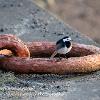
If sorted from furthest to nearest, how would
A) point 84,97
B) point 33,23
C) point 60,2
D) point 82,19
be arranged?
1. point 60,2
2. point 82,19
3. point 33,23
4. point 84,97

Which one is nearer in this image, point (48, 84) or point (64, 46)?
point (48, 84)

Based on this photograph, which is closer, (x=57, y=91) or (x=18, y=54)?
(x=57, y=91)

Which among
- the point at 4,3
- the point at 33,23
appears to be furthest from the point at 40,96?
the point at 4,3

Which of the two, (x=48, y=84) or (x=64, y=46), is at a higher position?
(x=64, y=46)

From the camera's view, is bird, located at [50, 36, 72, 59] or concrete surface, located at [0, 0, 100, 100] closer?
concrete surface, located at [0, 0, 100, 100]

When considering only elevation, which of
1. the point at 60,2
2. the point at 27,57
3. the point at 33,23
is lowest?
the point at 27,57

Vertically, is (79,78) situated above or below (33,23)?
below

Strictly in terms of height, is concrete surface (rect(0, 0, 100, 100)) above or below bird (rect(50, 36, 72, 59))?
below

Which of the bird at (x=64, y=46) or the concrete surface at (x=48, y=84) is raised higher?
the bird at (x=64, y=46)

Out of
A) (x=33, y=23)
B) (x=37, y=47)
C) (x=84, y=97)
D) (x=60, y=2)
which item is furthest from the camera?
(x=60, y=2)

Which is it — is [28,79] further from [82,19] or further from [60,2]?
[60,2]

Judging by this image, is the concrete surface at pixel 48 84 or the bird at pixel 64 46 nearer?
the concrete surface at pixel 48 84
